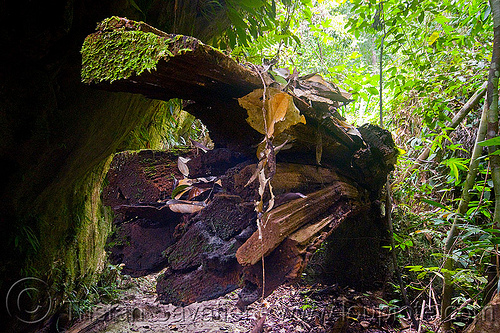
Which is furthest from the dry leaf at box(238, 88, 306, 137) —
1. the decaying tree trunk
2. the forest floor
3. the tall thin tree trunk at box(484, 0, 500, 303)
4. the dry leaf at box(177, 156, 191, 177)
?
the forest floor

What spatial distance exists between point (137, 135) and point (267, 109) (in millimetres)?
2360

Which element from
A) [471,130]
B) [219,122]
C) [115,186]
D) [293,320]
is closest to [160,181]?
[115,186]

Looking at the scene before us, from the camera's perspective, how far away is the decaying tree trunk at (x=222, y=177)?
0.91 meters

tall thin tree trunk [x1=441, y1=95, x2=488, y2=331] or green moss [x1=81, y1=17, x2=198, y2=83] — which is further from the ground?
green moss [x1=81, y1=17, x2=198, y2=83]

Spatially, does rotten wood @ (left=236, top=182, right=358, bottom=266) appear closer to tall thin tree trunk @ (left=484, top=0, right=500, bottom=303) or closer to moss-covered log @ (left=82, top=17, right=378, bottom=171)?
moss-covered log @ (left=82, top=17, right=378, bottom=171)

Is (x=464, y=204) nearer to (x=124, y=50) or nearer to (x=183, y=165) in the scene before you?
(x=183, y=165)

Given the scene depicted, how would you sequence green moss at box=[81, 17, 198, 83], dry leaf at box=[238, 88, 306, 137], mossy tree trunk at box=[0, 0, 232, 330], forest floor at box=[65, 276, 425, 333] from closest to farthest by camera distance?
1. green moss at box=[81, 17, 198, 83]
2. dry leaf at box=[238, 88, 306, 137]
3. mossy tree trunk at box=[0, 0, 232, 330]
4. forest floor at box=[65, 276, 425, 333]

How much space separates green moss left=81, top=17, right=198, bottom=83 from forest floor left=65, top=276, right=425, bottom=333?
1.62 m

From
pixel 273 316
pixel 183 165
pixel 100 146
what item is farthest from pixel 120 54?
pixel 273 316

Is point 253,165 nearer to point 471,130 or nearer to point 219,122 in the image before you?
point 219,122

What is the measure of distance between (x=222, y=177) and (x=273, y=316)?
159cm

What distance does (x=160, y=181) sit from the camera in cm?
157

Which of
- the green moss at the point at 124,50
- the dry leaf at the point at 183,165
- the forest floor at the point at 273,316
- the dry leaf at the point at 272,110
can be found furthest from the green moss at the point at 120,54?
the forest floor at the point at 273,316

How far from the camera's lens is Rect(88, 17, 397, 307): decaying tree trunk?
913 mm
